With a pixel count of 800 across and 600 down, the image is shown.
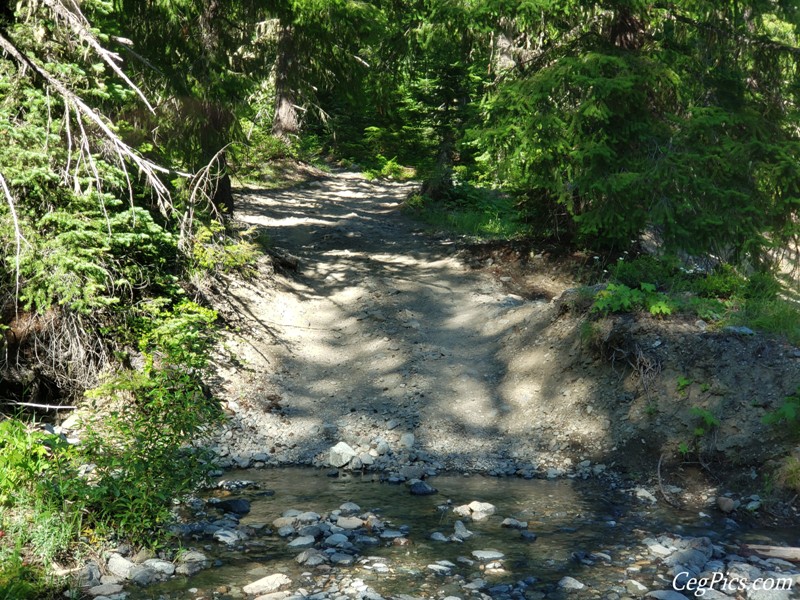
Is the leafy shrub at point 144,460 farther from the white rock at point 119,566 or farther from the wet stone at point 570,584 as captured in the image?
the wet stone at point 570,584

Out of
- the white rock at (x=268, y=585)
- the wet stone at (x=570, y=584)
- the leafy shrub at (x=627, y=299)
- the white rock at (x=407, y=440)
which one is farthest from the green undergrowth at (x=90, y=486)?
the leafy shrub at (x=627, y=299)

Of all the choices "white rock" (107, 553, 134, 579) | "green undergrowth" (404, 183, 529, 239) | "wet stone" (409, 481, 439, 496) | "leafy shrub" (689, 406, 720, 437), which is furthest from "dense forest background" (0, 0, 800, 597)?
"leafy shrub" (689, 406, 720, 437)

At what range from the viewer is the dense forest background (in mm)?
7660

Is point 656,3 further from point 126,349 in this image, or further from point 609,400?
point 126,349

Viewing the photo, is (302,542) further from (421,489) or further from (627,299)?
(627,299)

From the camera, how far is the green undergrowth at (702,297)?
927 cm

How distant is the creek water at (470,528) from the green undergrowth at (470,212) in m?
8.03

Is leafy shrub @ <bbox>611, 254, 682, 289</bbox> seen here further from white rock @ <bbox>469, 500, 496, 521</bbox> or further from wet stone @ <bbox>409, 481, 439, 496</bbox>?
white rock @ <bbox>469, 500, 496, 521</bbox>

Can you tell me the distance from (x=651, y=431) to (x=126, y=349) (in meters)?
6.72

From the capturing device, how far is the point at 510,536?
6.84 meters

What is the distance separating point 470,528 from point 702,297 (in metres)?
5.27

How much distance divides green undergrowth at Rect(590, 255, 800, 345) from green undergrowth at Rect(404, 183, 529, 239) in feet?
15.0

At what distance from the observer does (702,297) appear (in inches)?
400

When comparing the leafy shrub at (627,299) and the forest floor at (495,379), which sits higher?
the leafy shrub at (627,299)
